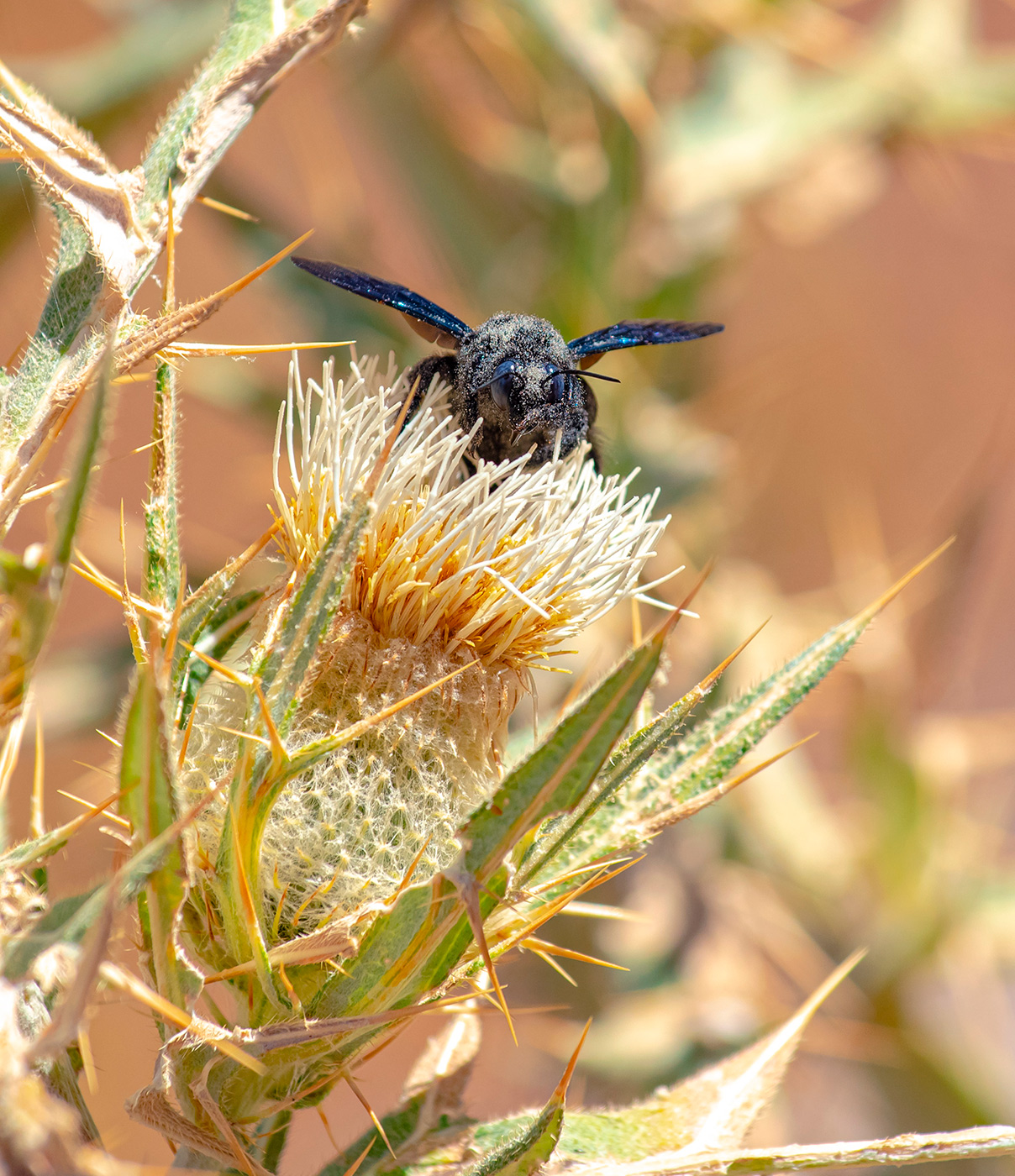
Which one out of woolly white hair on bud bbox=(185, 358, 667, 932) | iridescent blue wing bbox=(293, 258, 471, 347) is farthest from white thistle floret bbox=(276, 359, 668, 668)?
iridescent blue wing bbox=(293, 258, 471, 347)

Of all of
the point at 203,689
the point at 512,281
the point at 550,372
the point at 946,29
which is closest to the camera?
the point at 203,689

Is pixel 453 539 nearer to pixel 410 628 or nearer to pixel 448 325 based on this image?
pixel 410 628

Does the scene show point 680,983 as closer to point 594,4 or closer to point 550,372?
point 550,372

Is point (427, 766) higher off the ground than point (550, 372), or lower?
lower

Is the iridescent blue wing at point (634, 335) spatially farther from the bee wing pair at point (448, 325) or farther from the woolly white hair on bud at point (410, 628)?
the woolly white hair on bud at point (410, 628)

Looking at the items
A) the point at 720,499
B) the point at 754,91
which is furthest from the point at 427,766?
the point at 754,91

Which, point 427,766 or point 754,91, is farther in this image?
point 754,91

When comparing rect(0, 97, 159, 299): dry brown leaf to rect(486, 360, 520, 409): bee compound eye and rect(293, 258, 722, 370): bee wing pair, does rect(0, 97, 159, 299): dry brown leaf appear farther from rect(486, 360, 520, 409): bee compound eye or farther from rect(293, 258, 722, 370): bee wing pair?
rect(486, 360, 520, 409): bee compound eye
